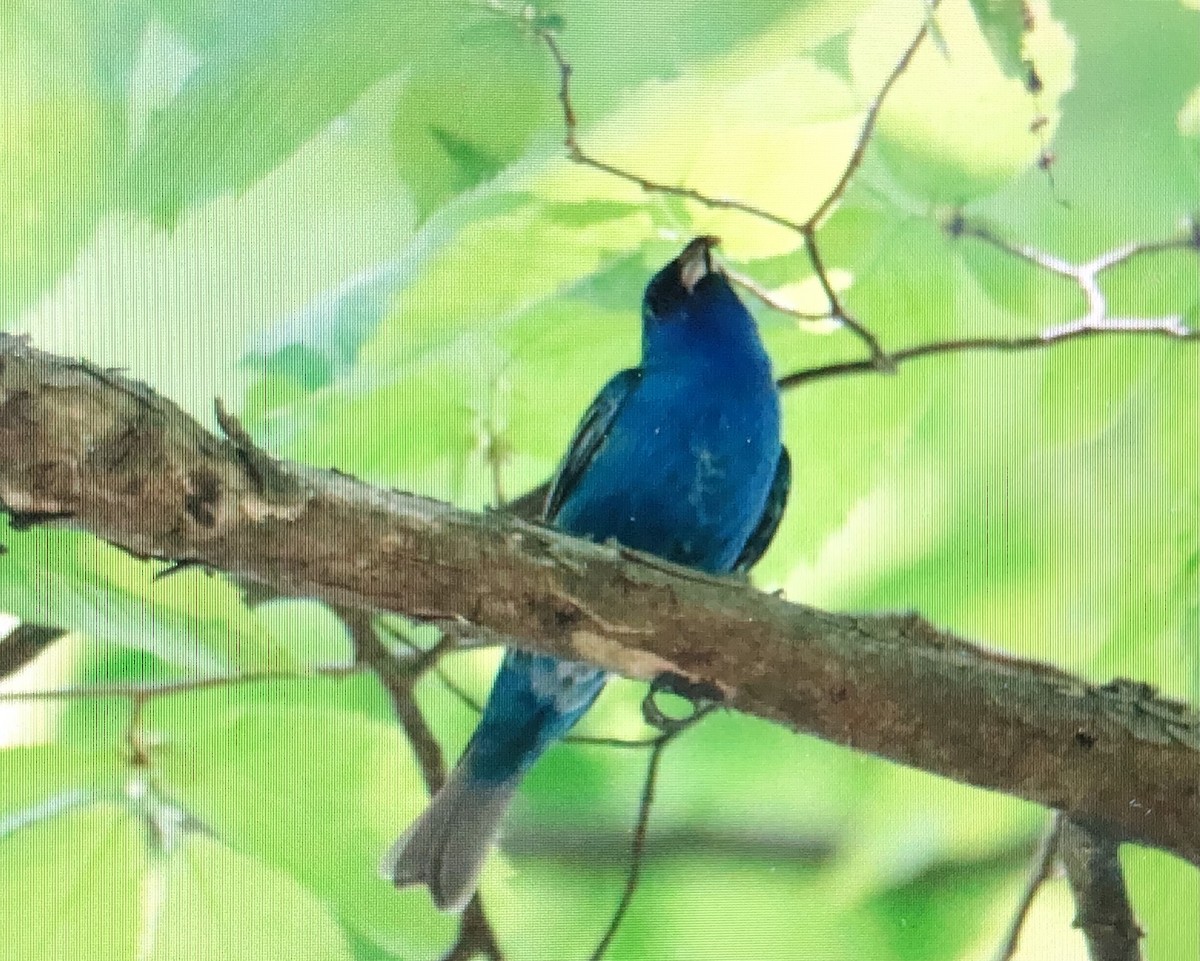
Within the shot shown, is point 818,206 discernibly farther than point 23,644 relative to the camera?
Yes

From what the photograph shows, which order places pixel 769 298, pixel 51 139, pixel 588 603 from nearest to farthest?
pixel 588 603 < pixel 51 139 < pixel 769 298

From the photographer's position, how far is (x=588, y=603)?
916mm

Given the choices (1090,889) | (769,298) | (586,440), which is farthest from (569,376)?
(1090,889)

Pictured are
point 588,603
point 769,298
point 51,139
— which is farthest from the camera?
point 769,298

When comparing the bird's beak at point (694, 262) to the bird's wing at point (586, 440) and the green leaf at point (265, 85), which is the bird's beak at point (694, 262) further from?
the green leaf at point (265, 85)

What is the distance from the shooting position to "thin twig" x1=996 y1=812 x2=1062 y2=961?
43.0 inches

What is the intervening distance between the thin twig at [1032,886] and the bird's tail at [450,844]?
0.48 m

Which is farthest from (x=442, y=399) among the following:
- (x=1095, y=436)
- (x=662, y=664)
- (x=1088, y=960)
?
(x=1088, y=960)

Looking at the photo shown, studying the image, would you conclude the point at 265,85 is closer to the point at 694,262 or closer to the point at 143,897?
the point at 694,262

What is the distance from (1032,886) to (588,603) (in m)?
0.52

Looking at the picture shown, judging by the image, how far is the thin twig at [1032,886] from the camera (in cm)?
109

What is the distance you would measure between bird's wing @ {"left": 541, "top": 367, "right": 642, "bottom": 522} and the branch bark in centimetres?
14

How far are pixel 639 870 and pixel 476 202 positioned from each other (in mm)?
609

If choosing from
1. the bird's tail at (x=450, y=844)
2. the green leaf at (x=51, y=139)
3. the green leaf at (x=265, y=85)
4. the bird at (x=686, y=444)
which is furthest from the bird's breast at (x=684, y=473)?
the green leaf at (x=51, y=139)
